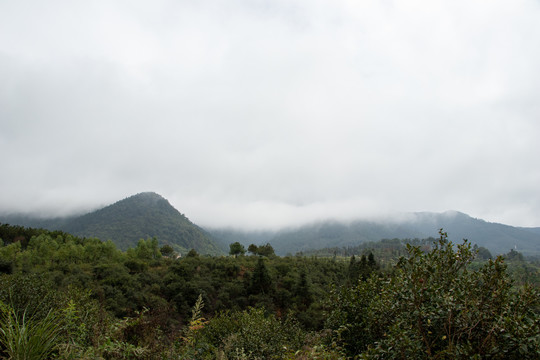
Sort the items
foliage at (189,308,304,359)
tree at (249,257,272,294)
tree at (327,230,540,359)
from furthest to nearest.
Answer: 1. tree at (249,257,272,294)
2. foliage at (189,308,304,359)
3. tree at (327,230,540,359)

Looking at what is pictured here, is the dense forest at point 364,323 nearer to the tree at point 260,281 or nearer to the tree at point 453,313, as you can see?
the tree at point 453,313

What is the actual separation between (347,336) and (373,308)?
1.35 meters

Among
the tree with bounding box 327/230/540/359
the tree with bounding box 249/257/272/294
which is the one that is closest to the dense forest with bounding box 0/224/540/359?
the tree with bounding box 327/230/540/359

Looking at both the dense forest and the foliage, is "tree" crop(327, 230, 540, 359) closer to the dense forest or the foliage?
the dense forest

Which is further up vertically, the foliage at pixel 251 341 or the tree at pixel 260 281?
the foliage at pixel 251 341

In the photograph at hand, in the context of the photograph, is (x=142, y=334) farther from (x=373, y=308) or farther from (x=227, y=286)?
(x=227, y=286)

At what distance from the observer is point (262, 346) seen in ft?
29.1

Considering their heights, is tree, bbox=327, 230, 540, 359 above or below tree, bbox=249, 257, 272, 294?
above

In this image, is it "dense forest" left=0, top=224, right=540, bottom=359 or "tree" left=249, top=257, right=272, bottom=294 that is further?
"tree" left=249, top=257, right=272, bottom=294

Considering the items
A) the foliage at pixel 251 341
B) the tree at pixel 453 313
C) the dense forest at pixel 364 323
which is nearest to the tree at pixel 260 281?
the dense forest at pixel 364 323

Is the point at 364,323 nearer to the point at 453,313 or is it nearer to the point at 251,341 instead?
the point at 453,313

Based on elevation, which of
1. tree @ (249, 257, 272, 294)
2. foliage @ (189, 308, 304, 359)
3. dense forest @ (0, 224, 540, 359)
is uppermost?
dense forest @ (0, 224, 540, 359)

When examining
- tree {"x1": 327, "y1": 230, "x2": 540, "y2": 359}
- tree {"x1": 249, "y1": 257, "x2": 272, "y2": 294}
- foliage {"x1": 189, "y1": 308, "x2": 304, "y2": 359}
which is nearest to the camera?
tree {"x1": 327, "y1": 230, "x2": 540, "y2": 359}

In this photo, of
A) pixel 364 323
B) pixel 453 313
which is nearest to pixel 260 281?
pixel 364 323
